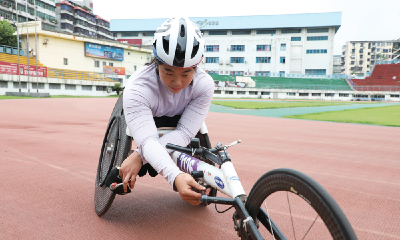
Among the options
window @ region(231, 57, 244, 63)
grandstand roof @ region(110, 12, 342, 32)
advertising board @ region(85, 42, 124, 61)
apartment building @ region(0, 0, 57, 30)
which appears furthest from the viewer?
window @ region(231, 57, 244, 63)

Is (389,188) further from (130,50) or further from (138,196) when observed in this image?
(130,50)

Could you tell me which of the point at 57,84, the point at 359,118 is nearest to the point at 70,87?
the point at 57,84

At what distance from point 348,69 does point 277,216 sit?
140 metres

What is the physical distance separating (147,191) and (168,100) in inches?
59.4

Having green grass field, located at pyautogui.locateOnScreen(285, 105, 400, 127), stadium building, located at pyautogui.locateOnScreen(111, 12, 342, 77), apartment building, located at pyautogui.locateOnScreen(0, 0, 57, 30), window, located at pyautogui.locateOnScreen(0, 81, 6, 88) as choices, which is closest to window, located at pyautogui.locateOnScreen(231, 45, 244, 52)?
stadium building, located at pyautogui.locateOnScreen(111, 12, 342, 77)

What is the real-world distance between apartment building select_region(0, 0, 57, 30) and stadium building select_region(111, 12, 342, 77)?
23730 millimetres

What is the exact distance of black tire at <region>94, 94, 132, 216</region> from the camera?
2398 millimetres

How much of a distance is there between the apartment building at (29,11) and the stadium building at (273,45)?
934 inches

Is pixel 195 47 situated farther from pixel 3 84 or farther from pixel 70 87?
pixel 70 87

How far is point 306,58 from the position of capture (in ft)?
210

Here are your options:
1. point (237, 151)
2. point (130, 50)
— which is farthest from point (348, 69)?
point (237, 151)

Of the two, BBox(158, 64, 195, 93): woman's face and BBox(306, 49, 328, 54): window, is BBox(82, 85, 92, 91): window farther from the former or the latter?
BBox(306, 49, 328, 54): window

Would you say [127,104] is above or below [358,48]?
below

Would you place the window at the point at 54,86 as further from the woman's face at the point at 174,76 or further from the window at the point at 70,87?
the woman's face at the point at 174,76
